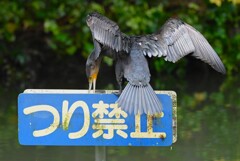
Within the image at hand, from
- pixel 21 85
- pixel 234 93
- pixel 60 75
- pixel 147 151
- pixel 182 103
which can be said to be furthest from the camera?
pixel 60 75

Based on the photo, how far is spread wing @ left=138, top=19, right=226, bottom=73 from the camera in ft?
14.2

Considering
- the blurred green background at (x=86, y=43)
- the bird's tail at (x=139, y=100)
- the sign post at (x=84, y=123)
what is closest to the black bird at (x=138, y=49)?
the bird's tail at (x=139, y=100)

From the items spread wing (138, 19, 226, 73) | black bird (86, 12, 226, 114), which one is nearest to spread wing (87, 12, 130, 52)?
black bird (86, 12, 226, 114)

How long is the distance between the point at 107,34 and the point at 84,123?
723mm

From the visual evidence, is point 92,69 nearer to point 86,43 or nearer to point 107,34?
point 107,34

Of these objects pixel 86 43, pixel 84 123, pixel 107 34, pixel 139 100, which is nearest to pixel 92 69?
pixel 107 34

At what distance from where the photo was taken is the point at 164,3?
10539mm

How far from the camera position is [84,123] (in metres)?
3.69

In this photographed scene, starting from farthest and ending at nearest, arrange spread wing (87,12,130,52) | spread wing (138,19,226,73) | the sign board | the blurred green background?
the blurred green background, spread wing (138,19,226,73), spread wing (87,12,130,52), the sign board

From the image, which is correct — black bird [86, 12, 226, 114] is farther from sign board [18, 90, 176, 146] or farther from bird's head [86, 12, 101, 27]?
sign board [18, 90, 176, 146]

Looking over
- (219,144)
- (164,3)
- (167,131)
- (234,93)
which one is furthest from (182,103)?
→ (167,131)

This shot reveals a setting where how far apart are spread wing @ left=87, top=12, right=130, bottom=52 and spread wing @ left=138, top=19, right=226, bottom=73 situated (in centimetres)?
12

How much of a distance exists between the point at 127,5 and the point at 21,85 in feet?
6.32

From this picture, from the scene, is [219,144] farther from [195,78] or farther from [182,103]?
[195,78]
